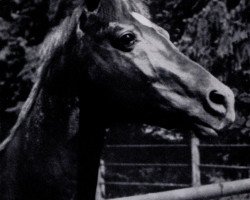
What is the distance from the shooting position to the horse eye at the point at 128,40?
6.03 feet

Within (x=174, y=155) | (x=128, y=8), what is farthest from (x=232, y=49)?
(x=128, y=8)

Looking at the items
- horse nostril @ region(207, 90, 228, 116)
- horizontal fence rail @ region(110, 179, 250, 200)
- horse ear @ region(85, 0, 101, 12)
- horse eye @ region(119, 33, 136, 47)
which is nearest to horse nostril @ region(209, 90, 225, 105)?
horse nostril @ region(207, 90, 228, 116)

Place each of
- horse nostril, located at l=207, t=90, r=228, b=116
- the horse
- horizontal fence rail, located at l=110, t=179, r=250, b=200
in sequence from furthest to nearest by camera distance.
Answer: horizontal fence rail, located at l=110, t=179, r=250, b=200
the horse
horse nostril, located at l=207, t=90, r=228, b=116

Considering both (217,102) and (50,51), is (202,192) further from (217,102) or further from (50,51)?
(50,51)

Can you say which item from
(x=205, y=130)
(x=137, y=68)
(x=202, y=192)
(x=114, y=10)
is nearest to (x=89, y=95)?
(x=137, y=68)

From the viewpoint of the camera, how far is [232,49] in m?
5.36

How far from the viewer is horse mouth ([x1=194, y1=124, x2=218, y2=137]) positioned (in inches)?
67.9

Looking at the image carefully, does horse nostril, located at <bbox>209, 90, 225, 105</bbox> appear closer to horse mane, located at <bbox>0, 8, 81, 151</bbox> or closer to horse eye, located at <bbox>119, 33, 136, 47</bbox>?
horse eye, located at <bbox>119, 33, 136, 47</bbox>

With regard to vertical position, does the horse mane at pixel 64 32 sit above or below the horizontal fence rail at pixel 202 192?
above

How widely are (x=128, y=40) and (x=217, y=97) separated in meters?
0.37

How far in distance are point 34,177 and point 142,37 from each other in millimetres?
621

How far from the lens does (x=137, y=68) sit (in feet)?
6.03

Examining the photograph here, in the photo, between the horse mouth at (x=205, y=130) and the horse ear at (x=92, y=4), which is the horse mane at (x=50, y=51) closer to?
the horse ear at (x=92, y=4)

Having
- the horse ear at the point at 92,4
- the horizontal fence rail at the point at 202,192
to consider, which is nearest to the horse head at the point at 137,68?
the horse ear at the point at 92,4
